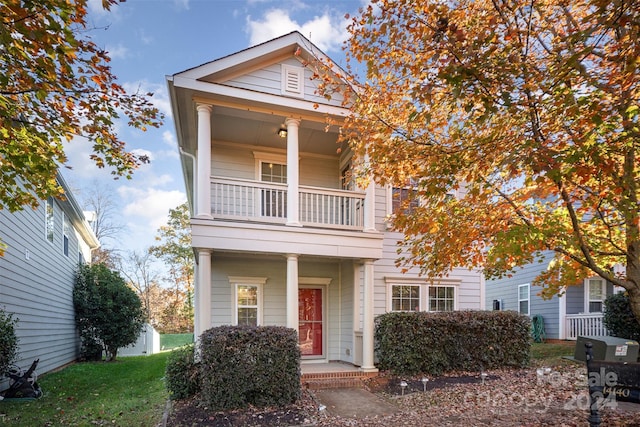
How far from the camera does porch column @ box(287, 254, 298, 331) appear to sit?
300 inches

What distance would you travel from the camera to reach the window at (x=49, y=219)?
12.1m

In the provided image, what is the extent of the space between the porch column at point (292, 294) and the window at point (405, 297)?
3.30 m

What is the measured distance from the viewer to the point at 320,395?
7.27 metres

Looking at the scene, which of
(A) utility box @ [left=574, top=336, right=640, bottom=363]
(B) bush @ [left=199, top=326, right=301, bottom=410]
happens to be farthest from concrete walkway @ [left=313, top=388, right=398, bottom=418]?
(A) utility box @ [left=574, top=336, right=640, bottom=363]

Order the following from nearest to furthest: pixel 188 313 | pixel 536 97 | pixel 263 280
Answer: pixel 536 97
pixel 263 280
pixel 188 313

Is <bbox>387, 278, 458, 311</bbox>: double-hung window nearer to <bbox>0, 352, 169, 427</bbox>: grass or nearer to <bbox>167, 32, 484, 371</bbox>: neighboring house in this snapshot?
<bbox>167, 32, 484, 371</bbox>: neighboring house

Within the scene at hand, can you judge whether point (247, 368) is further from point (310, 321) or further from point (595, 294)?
point (595, 294)

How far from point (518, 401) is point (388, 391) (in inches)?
90.9

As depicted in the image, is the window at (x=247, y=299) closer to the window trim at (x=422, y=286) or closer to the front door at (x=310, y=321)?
A: the front door at (x=310, y=321)

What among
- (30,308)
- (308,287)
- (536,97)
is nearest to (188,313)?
(30,308)

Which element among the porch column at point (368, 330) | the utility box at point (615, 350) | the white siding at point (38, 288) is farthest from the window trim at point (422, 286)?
the white siding at point (38, 288)

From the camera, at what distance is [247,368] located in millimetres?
6281

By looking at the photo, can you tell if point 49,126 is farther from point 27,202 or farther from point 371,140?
point 371,140

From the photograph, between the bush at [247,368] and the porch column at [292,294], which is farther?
the porch column at [292,294]
